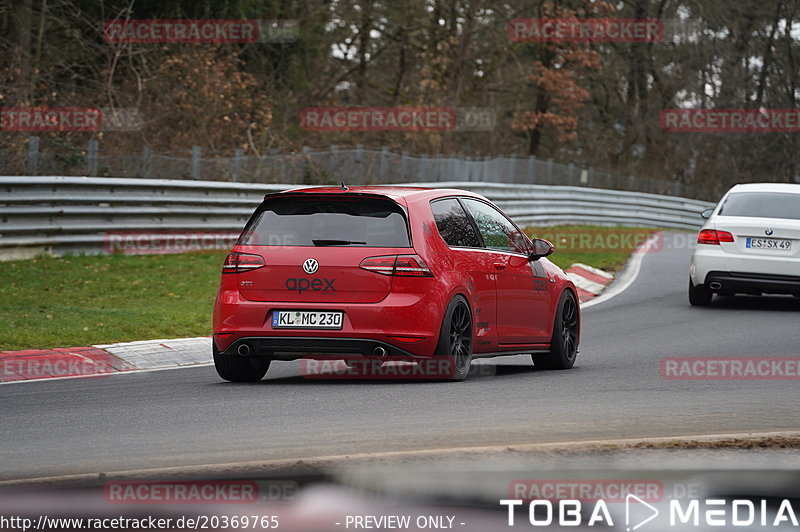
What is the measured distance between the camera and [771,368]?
36.6ft

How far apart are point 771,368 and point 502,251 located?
8.35 feet

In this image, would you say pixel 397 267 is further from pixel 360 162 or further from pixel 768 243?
pixel 360 162

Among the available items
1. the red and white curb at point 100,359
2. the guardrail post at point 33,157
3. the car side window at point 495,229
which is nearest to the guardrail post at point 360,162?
the guardrail post at point 33,157

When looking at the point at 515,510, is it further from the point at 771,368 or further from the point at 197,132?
the point at 197,132

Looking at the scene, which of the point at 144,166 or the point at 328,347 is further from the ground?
the point at 144,166

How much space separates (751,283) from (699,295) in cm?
95

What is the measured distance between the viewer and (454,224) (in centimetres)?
1022

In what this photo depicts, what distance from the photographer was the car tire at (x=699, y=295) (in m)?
17.6

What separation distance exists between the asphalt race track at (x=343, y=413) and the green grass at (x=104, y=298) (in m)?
1.72

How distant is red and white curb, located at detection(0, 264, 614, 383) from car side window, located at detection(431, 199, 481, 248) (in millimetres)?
2959
